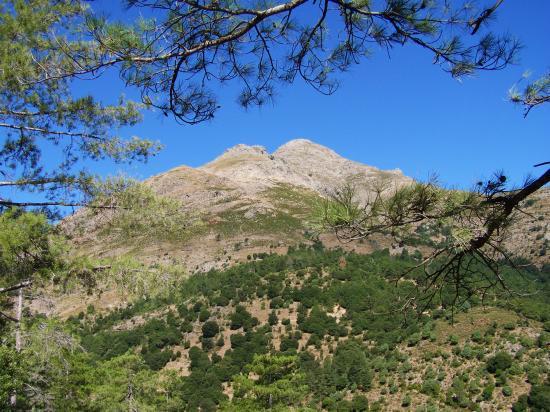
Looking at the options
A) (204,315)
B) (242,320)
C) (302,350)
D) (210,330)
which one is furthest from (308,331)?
(204,315)

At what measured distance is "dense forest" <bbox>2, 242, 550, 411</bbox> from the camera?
24.4m

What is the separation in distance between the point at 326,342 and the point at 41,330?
39444mm

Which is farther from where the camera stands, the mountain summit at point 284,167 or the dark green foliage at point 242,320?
the mountain summit at point 284,167

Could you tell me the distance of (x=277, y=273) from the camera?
60.1 metres

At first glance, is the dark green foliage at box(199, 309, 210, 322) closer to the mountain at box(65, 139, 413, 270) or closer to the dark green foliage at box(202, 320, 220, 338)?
the dark green foliage at box(202, 320, 220, 338)

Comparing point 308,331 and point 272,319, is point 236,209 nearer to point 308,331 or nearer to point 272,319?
point 272,319

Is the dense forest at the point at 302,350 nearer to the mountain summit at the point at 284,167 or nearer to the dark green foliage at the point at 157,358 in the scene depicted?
the dark green foliage at the point at 157,358

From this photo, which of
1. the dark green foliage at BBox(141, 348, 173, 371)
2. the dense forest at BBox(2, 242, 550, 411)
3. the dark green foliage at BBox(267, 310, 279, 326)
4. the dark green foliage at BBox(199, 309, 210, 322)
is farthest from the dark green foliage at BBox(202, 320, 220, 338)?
the dark green foliage at BBox(267, 310, 279, 326)

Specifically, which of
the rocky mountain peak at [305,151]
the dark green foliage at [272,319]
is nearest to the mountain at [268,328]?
the dark green foliage at [272,319]

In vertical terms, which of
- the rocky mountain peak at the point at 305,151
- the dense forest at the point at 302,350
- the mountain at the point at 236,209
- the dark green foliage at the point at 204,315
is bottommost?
the dense forest at the point at 302,350

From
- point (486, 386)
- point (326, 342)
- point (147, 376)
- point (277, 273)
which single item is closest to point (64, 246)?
point (147, 376)

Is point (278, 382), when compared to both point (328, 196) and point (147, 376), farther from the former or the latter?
point (328, 196)

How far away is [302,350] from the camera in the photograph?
143 ft

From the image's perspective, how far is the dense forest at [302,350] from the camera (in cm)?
2441
